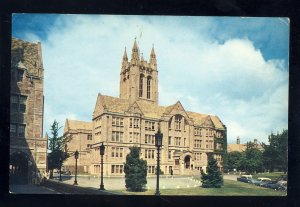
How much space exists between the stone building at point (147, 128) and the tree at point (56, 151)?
86 centimetres

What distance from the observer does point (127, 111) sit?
418 inches

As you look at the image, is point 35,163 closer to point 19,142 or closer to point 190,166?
point 19,142

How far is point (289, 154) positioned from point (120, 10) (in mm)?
6655

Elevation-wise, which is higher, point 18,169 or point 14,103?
point 14,103

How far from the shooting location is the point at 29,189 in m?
10.1

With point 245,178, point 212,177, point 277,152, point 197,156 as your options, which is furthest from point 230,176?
point 277,152

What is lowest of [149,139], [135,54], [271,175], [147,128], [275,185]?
[275,185]

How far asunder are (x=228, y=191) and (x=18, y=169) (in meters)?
6.50

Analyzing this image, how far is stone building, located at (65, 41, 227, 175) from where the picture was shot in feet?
34.0

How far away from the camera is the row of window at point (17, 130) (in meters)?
10.0

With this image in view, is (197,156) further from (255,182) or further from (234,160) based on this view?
Answer: (255,182)

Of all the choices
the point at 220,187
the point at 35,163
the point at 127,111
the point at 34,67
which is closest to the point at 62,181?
the point at 35,163

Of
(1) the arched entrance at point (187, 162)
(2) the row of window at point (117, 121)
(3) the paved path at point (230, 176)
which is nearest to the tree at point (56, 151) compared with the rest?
(2) the row of window at point (117, 121)

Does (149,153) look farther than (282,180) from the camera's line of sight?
Yes
